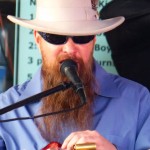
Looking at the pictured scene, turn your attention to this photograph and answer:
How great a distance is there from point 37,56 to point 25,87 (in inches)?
10.5

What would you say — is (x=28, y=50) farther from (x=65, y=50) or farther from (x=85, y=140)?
(x=85, y=140)

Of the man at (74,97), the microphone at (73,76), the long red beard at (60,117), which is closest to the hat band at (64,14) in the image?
the man at (74,97)

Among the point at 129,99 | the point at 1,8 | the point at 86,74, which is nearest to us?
the point at 86,74

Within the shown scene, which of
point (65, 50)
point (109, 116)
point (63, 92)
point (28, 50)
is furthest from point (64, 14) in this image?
point (28, 50)

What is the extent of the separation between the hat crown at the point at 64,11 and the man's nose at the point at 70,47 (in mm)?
69

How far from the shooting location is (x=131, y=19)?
1.25 m

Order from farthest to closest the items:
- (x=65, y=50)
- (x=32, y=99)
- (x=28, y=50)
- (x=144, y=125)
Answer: (x=28, y=50)
(x=144, y=125)
(x=65, y=50)
(x=32, y=99)

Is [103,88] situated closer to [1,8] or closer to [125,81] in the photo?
[125,81]

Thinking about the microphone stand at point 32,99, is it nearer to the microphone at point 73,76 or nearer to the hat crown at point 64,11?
the microphone at point 73,76

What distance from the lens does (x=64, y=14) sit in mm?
1119

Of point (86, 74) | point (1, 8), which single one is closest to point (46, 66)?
point (86, 74)

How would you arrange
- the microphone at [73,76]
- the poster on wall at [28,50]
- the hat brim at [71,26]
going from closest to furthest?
the microphone at [73,76] → the hat brim at [71,26] → the poster on wall at [28,50]

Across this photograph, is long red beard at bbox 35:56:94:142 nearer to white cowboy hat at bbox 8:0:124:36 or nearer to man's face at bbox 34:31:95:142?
man's face at bbox 34:31:95:142

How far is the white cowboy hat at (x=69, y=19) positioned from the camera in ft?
3.55
